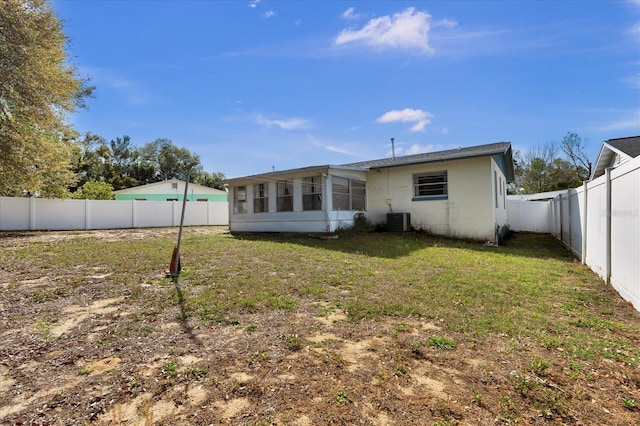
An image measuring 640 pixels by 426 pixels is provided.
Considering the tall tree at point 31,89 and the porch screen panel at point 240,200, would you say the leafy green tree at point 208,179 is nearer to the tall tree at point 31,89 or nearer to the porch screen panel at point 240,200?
the tall tree at point 31,89

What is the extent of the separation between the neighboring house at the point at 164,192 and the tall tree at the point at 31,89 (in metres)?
10.6

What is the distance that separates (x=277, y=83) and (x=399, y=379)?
12610mm

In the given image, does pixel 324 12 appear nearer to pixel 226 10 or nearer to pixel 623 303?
pixel 226 10

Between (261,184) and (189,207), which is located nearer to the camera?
(261,184)

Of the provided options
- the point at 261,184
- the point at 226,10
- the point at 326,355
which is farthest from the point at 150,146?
the point at 326,355

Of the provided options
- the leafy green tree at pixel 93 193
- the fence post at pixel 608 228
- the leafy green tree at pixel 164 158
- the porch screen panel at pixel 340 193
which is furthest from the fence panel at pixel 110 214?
the fence post at pixel 608 228

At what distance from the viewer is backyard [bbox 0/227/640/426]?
214 centimetres

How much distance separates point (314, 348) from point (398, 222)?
10.1m

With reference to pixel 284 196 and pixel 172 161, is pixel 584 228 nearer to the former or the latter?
pixel 284 196

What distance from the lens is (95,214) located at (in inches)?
709

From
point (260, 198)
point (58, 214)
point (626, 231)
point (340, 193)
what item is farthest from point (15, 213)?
point (626, 231)

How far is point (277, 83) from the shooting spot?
13094mm

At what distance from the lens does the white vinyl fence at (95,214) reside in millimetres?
15877

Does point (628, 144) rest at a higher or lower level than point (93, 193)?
higher
